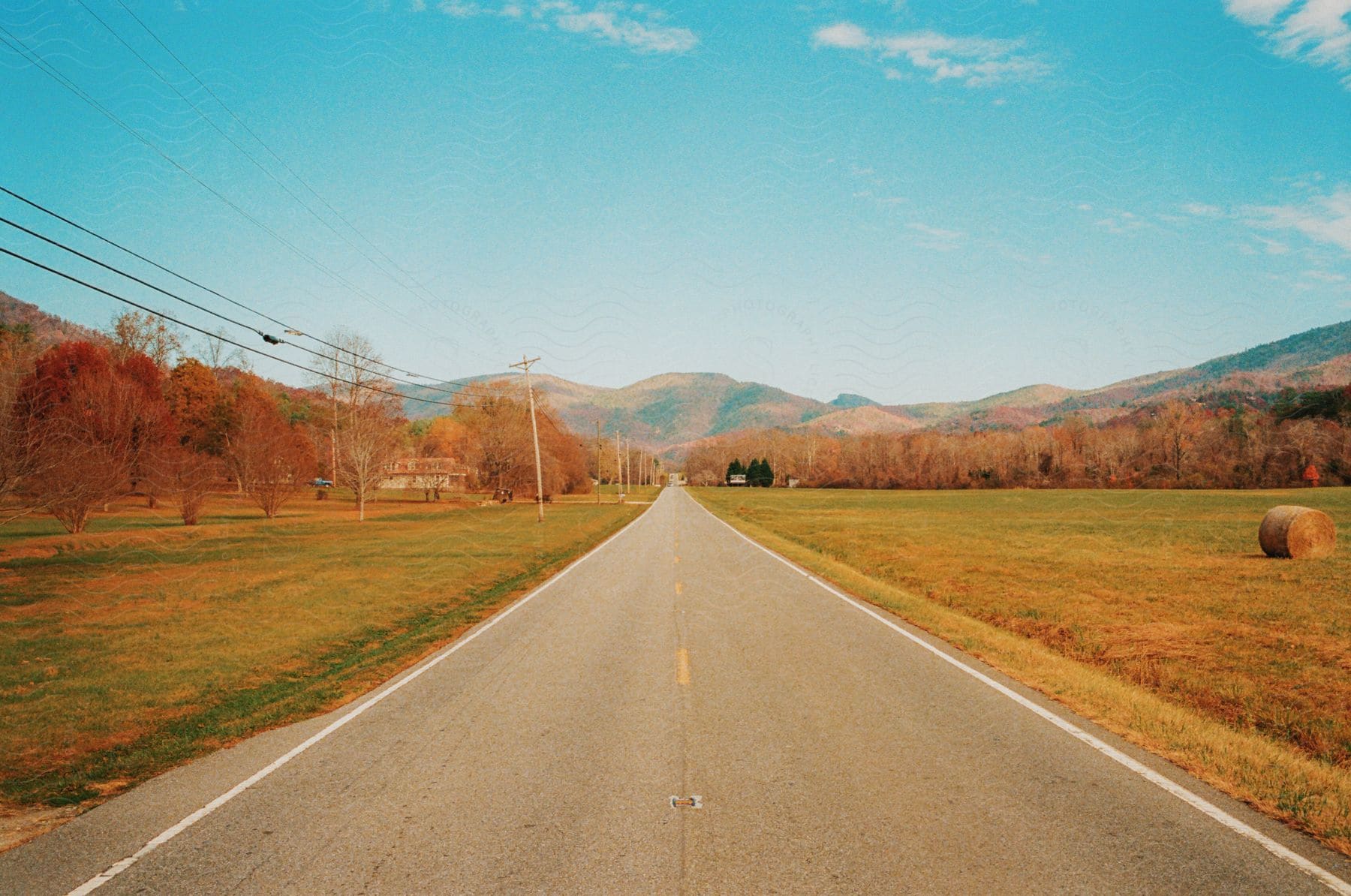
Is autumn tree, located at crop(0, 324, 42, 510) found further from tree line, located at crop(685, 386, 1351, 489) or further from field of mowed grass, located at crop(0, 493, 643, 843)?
tree line, located at crop(685, 386, 1351, 489)

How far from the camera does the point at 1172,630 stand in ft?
43.1

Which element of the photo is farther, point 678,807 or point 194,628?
point 194,628

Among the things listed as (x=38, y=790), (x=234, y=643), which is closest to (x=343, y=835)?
(x=38, y=790)

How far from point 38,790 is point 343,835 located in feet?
11.7

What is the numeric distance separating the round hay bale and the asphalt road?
65.9 ft

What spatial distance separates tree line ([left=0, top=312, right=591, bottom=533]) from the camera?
24.1m

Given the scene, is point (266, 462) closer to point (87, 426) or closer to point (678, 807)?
point (87, 426)

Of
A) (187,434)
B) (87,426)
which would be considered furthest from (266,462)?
(187,434)

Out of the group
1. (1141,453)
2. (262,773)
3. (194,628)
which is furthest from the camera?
(1141,453)

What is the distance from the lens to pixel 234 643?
12672 mm

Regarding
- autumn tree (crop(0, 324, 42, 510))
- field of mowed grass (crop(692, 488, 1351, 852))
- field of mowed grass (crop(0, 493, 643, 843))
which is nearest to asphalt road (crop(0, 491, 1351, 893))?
field of mowed grass (crop(692, 488, 1351, 852))

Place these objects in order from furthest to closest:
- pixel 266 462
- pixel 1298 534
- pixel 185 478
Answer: pixel 266 462 < pixel 185 478 < pixel 1298 534

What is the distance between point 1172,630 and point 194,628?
18.8 meters

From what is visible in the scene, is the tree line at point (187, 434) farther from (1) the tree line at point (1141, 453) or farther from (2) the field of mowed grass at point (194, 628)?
(1) the tree line at point (1141, 453)
